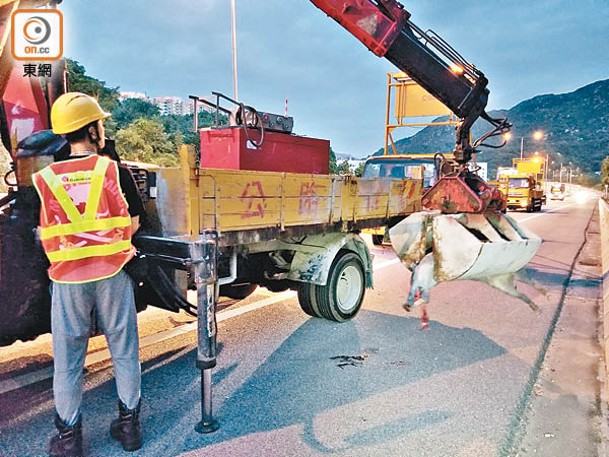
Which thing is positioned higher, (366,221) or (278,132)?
(278,132)

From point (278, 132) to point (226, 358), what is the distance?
7.26 feet

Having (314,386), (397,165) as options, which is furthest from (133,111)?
(314,386)

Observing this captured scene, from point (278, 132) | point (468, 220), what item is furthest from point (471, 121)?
point (278, 132)

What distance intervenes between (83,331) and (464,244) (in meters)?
3.11

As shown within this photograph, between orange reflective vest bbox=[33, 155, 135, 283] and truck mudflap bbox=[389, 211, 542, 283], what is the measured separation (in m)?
2.84

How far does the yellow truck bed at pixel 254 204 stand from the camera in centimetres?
325

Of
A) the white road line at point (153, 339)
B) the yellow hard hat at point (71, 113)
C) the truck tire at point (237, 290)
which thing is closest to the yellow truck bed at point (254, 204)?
the yellow hard hat at point (71, 113)

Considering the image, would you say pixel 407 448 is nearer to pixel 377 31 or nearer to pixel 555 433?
pixel 555 433

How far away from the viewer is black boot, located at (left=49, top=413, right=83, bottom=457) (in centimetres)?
271

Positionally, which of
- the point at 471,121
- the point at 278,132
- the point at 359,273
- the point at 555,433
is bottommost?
the point at 555,433

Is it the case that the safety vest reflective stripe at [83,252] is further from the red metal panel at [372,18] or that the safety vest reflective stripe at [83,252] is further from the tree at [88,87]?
the tree at [88,87]

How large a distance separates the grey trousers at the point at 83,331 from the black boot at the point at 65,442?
35mm

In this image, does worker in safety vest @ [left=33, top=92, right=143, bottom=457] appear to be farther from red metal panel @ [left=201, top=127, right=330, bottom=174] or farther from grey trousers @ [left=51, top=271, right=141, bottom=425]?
red metal panel @ [left=201, top=127, right=330, bottom=174]

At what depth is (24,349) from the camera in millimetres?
4277
